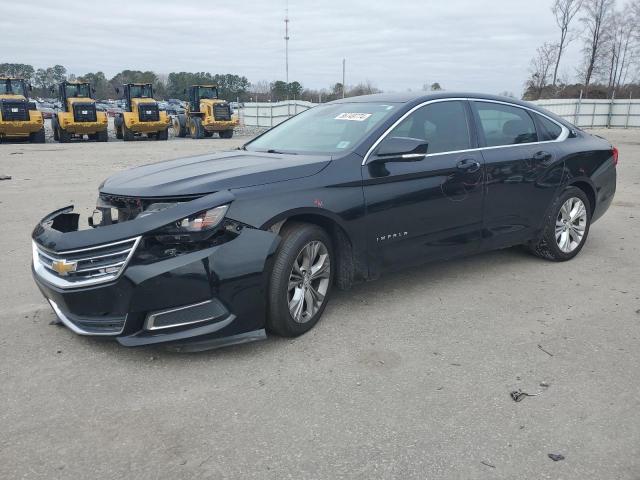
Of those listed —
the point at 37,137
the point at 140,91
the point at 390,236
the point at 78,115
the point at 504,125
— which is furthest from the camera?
the point at 140,91

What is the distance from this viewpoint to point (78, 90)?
2566 cm

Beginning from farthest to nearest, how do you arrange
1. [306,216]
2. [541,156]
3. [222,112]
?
[222,112]
[541,156]
[306,216]

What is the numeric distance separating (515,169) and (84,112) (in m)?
23.3

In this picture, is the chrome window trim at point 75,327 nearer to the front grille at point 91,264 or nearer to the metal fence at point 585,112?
the front grille at point 91,264

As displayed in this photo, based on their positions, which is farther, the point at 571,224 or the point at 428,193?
the point at 571,224

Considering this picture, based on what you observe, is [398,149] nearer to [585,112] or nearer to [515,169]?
[515,169]

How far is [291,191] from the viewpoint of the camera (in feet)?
12.1

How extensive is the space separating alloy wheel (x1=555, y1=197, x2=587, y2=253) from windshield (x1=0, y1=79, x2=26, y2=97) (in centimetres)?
2437

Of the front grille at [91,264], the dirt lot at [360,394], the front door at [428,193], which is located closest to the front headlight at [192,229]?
the front grille at [91,264]

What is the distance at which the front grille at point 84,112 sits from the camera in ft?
80.0

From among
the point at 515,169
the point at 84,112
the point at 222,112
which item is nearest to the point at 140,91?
the point at 84,112

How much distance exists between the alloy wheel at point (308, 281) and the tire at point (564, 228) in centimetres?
259

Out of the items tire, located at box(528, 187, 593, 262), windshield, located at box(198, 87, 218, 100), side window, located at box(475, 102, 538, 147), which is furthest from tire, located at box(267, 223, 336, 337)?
windshield, located at box(198, 87, 218, 100)

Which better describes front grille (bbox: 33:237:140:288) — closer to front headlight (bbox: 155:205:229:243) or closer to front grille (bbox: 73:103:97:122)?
front headlight (bbox: 155:205:229:243)
